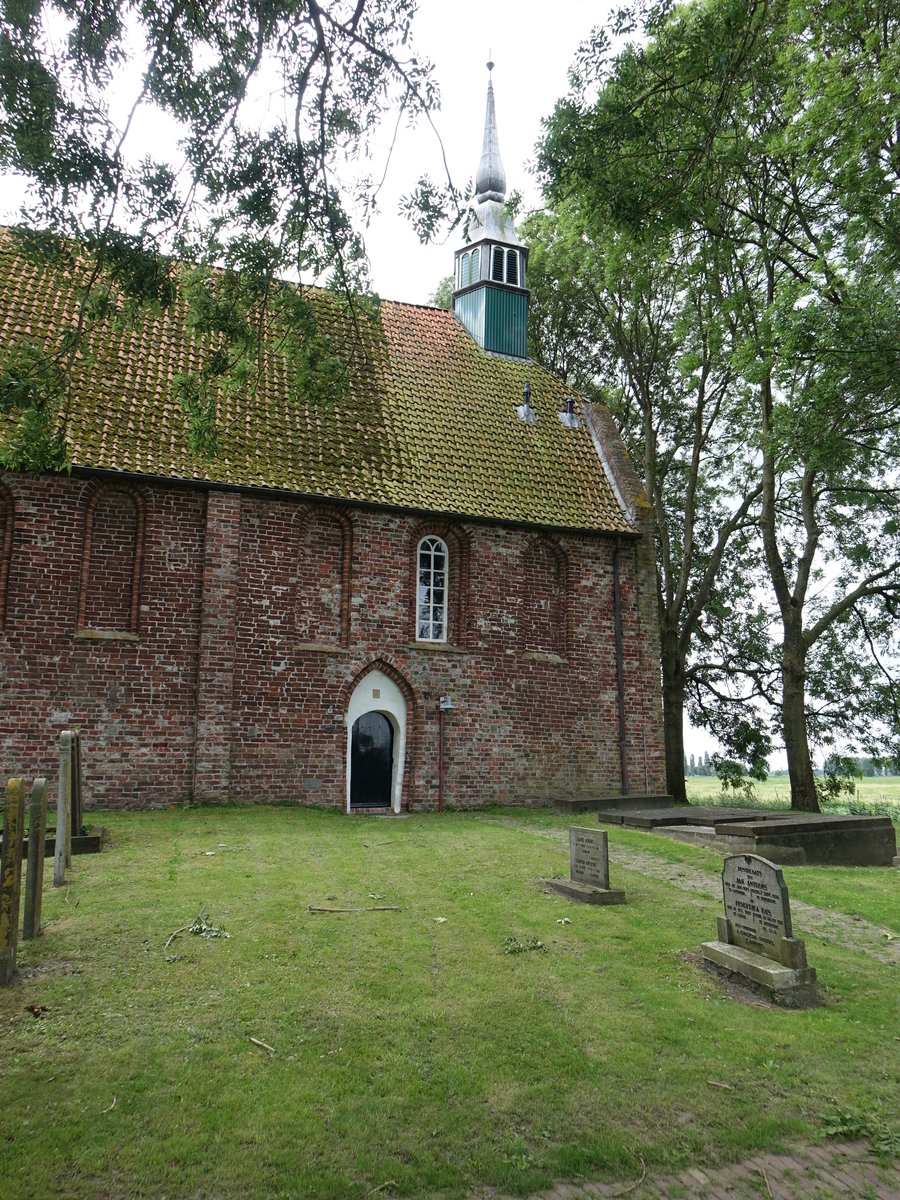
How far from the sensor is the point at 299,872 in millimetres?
9258

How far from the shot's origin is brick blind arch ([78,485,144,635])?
1419 centimetres

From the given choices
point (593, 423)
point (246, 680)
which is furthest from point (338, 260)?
point (593, 423)

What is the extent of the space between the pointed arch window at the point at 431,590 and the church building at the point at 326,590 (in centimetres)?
4

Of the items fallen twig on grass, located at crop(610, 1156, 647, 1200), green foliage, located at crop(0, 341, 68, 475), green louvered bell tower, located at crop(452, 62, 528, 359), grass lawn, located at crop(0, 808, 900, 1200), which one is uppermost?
green louvered bell tower, located at crop(452, 62, 528, 359)

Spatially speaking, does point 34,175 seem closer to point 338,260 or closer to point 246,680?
point 338,260

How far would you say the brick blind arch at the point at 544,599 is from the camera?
17891 millimetres

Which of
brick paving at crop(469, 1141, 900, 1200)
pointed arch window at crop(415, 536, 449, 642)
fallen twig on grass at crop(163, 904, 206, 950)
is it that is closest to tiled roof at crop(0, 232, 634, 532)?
pointed arch window at crop(415, 536, 449, 642)

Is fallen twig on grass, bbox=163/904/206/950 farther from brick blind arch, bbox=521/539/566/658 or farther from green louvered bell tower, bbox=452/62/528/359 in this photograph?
green louvered bell tower, bbox=452/62/528/359

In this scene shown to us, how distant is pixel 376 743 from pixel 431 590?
3365 mm

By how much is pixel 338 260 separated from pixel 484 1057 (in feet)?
20.6

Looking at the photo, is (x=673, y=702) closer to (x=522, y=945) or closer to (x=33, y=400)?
(x=522, y=945)

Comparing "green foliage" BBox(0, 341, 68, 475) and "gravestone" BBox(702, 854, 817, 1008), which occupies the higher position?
"green foliage" BBox(0, 341, 68, 475)

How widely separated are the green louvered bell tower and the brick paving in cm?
2036

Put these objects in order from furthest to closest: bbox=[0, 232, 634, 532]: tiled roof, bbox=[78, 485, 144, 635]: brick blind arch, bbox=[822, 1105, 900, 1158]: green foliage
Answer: bbox=[0, 232, 634, 532]: tiled roof
bbox=[78, 485, 144, 635]: brick blind arch
bbox=[822, 1105, 900, 1158]: green foliage
